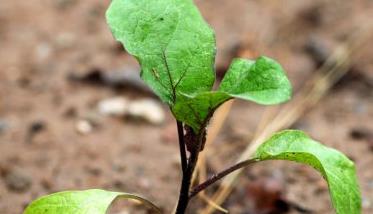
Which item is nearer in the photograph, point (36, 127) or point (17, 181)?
point (17, 181)

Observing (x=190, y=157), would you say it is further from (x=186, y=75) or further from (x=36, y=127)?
(x=36, y=127)

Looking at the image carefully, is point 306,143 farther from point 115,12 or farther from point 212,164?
point 212,164

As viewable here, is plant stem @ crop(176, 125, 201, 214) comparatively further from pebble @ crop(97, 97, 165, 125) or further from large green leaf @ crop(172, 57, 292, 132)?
pebble @ crop(97, 97, 165, 125)

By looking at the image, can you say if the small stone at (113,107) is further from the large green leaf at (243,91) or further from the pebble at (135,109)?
the large green leaf at (243,91)

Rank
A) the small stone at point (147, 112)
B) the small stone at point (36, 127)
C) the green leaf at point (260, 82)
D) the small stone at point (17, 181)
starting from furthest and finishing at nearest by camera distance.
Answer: the small stone at point (147, 112) < the small stone at point (36, 127) < the small stone at point (17, 181) < the green leaf at point (260, 82)

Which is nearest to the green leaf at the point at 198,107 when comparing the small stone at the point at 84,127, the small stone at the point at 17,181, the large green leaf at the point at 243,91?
the large green leaf at the point at 243,91

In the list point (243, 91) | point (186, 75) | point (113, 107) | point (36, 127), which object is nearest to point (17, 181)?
point (36, 127)

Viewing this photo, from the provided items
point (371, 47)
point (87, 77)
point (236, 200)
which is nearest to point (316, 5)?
point (371, 47)
